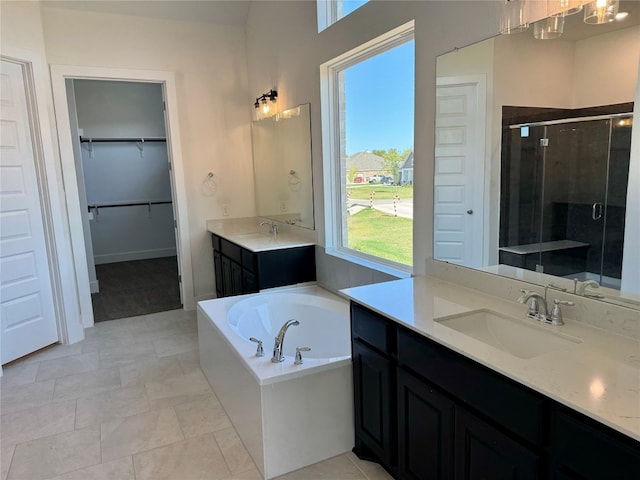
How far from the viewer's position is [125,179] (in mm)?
7172

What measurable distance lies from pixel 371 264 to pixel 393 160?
0.72 metres

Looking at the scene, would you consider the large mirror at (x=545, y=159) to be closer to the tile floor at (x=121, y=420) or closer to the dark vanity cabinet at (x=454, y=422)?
the dark vanity cabinet at (x=454, y=422)

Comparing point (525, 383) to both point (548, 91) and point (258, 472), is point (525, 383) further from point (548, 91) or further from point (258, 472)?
point (258, 472)

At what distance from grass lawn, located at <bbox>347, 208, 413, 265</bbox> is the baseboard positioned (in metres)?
5.01

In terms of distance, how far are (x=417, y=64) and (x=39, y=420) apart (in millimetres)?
2989

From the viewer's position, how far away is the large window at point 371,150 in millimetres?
2746

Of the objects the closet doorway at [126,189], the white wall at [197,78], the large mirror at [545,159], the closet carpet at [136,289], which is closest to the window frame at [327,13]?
the large mirror at [545,159]

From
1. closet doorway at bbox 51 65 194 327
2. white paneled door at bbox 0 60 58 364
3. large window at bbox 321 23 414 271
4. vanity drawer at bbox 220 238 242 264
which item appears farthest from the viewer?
closet doorway at bbox 51 65 194 327

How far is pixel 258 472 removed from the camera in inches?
85.2

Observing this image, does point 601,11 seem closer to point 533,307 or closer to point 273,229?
point 533,307

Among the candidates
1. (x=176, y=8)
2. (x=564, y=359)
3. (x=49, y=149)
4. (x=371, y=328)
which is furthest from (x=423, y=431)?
(x=176, y=8)

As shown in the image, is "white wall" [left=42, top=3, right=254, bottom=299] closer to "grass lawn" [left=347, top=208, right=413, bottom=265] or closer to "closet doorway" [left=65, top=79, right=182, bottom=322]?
"grass lawn" [left=347, top=208, right=413, bottom=265]

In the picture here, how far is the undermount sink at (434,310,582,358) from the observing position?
1.60 metres

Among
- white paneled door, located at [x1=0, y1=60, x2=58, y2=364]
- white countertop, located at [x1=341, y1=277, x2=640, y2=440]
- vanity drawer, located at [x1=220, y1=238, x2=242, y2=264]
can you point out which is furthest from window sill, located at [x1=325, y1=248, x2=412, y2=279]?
white paneled door, located at [x1=0, y1=60, x2=58, y2=364]
